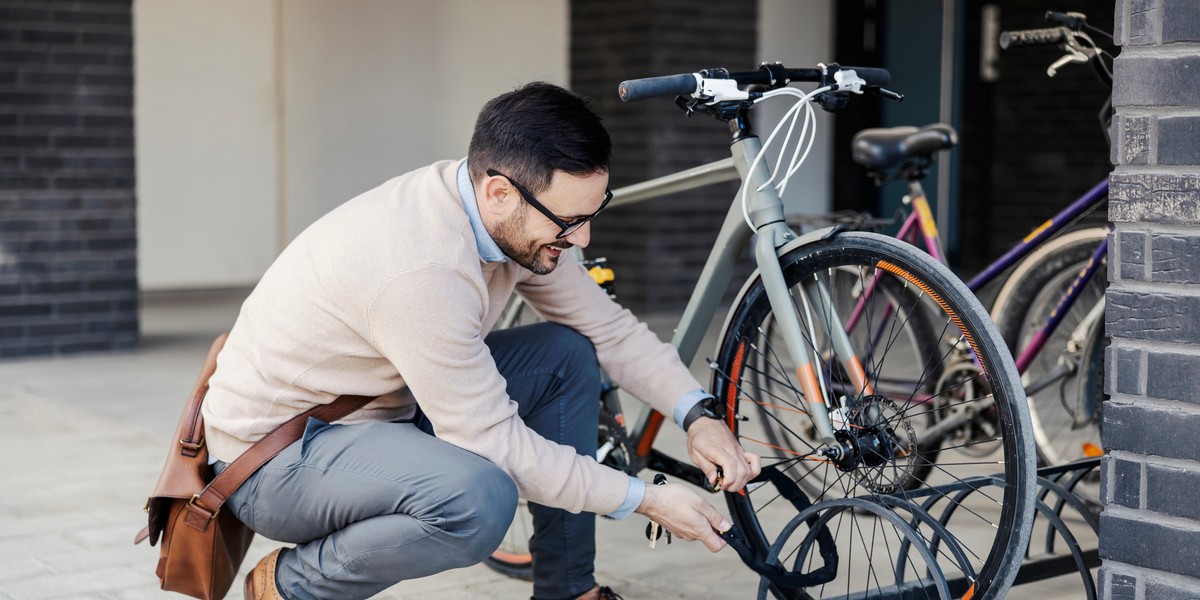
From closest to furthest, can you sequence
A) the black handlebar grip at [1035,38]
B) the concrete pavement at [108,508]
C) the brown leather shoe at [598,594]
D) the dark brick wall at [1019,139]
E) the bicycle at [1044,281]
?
the brown leather shoe at [598,594]
the concrete pavement at [108,508]
the black handlebar grip at [1035,38]
the bicycle at [1044,281]
the dark brick wall at [1019,139]

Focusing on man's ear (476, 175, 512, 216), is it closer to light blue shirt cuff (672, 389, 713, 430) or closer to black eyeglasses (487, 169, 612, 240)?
black eyeglasses (487, 169, 612, 240)

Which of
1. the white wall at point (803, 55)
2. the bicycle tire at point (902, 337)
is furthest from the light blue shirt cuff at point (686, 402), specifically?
the white wall at point (803, 55)

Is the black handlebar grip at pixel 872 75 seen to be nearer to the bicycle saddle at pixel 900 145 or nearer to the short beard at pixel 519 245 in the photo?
the short beard at pixel 519 245

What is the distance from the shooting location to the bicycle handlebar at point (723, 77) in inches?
90.7

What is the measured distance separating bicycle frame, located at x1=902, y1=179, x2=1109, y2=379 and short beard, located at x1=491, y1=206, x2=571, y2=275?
128cm

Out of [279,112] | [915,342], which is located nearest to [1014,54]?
[279,112]

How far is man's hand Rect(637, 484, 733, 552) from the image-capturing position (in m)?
2.20

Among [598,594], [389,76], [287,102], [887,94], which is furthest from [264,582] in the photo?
[389,76]

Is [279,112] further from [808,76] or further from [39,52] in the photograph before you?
[808,76]

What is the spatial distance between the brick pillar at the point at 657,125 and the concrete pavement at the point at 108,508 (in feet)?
8.95

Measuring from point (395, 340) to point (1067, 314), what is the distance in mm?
1906

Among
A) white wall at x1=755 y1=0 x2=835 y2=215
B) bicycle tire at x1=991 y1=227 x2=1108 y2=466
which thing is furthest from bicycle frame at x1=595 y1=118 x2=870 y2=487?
white wall at x1=755 y1=0 x2=835 y2=215

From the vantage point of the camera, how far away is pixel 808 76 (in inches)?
97.0

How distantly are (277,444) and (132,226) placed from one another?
4.35 meters
